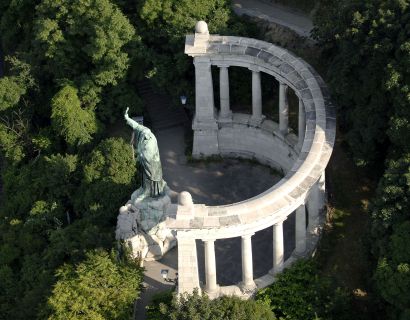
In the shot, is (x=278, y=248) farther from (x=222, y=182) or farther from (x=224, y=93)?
(x=224, y=93)

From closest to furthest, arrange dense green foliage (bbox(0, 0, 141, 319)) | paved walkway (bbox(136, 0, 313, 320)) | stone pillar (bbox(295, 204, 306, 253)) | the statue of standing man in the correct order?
the statue of standing man, dense green foliage (bbox(0, 0, 141, 319)), stone pillar (bbox(295, 204, 306, 253)), paved walkway (bbox(136, 0, 313, 320))

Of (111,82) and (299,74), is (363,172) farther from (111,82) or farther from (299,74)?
(111,82)

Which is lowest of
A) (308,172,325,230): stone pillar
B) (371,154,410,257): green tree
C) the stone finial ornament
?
(308,172,325,230): stone pillar

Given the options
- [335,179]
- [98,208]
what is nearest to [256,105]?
[335,179]

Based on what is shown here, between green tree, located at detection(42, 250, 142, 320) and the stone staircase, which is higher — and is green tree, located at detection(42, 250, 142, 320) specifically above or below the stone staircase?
below

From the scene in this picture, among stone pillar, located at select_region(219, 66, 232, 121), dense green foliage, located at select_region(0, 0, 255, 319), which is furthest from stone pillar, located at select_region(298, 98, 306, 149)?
dense green foliage, located at select_region(0, 0, 255, 319)

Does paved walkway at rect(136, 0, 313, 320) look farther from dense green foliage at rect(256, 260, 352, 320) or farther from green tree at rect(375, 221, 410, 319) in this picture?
green tree at rect(375, 221, 410, 319)
